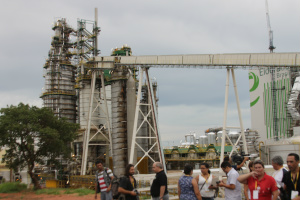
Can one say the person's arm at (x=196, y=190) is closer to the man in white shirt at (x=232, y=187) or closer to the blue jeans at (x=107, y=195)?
the man in white shirt at (x=232, y=187)

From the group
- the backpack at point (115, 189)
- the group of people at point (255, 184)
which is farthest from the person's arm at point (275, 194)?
the backpack at point (115, 189)

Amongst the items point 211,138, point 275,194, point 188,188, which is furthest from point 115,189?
point 211,138

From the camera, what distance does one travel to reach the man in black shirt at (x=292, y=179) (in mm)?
6426

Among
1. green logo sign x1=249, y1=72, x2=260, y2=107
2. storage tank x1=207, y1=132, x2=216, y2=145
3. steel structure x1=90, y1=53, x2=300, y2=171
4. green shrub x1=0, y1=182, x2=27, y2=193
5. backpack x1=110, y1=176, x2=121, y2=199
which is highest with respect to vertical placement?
green logo sign x1=249, y1=72, x2=260, y2=107

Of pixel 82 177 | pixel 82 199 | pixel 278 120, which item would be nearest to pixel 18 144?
pixel 82 177

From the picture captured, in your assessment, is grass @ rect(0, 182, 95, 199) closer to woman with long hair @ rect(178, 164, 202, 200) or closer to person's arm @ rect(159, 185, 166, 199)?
person's arm @ rect(159, 185, 166, 199)

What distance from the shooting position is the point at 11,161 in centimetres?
3144

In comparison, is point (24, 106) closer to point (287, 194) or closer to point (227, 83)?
point (227, 83)

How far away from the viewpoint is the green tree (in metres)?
29.7

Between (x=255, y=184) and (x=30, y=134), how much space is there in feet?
88.0

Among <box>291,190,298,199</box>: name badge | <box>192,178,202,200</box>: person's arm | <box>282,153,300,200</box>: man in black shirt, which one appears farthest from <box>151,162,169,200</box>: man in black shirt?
<box>291,190,298,199</box>: name badge

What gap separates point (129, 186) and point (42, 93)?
44.8m

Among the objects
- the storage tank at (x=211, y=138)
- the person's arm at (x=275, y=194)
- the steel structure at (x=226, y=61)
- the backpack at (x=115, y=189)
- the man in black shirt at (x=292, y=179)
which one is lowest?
the storage tank at (x=211, y=138)

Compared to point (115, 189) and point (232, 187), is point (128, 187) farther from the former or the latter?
point (232, 187)
